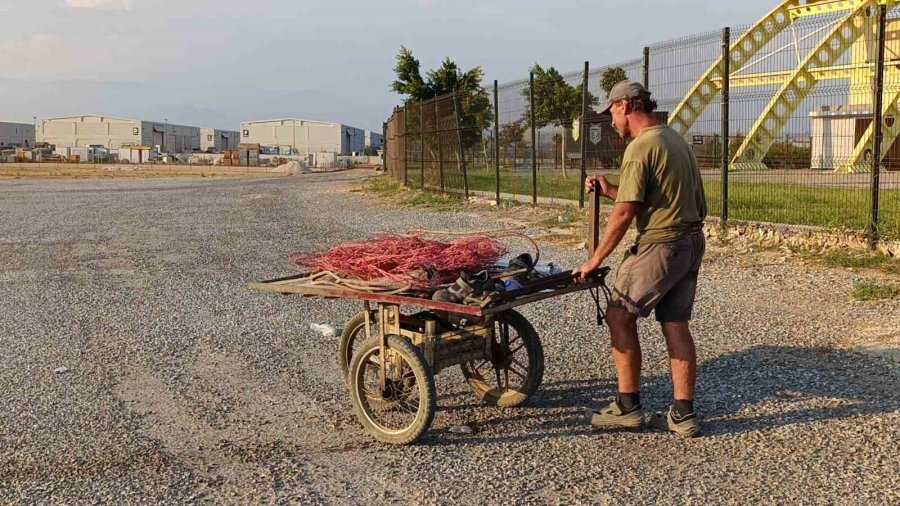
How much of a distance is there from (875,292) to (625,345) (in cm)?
442

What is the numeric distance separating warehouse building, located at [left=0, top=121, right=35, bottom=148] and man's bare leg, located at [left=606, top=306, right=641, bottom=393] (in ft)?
447

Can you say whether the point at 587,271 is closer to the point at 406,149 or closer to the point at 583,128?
the point at 583,128

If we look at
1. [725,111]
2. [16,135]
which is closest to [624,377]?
[725,111]

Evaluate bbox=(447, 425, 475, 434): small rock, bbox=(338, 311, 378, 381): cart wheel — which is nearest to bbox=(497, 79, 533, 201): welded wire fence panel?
bbox=(338, 311, 378, 381): cart wheel

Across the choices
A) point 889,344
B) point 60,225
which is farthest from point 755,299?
point 60,225

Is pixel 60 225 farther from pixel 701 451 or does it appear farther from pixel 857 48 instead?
pixel 701 451

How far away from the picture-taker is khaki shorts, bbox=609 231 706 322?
16.2 ft

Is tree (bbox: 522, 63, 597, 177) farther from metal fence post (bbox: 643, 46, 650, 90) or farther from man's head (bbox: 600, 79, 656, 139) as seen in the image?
man's head (bbox: 600, 79, 656, 139)

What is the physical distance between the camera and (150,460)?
4770 mm

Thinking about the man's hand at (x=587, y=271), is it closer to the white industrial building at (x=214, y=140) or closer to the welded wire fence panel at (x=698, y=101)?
the welded wire fence panel at (x=698, y=101)

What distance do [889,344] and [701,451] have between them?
2855 millimetres

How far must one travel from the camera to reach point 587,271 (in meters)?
5.04

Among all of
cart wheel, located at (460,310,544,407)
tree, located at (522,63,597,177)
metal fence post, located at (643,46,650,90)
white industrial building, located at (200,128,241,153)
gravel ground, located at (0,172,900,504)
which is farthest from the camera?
white industrial building, located at (200,128,241,153)

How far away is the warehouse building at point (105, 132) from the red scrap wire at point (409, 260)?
5025 inches
